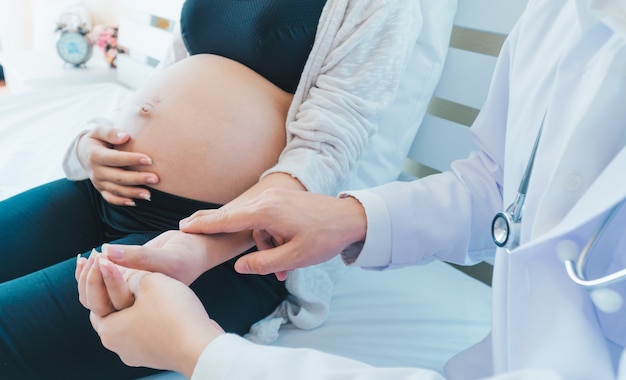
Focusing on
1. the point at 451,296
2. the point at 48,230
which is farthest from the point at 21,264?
the point at 451,296

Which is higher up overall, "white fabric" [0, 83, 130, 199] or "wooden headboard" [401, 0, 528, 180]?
"wooden headboard" [401, 0, 528, 180]

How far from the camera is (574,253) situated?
51cm

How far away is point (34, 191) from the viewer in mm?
1044

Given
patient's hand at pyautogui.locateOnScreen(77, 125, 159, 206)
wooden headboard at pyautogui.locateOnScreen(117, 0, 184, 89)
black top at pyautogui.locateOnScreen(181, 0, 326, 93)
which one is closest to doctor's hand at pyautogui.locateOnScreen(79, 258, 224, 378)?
patient's hand at pyautogui.locateOnScreen(77, 125, 159, 206)

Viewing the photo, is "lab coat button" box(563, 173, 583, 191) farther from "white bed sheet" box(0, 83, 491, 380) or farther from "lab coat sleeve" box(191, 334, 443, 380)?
"white bed sheet" box(0, 83, 491, 380)

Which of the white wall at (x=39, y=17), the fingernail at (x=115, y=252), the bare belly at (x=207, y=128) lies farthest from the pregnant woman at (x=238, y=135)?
the white wall at (x=39, y=17)

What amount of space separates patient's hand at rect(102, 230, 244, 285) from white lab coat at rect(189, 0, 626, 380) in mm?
206

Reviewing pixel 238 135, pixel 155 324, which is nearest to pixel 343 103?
pixel 238 135

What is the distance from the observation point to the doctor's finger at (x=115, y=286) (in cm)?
56

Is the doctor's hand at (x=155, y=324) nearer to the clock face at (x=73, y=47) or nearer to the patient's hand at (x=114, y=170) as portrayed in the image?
the patient's hand at (x=114, y=170)

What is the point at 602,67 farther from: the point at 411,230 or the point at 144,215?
the point at 144,215

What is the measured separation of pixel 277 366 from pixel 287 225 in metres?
0.26

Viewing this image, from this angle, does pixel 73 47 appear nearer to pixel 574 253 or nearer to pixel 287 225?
pixel 287 225

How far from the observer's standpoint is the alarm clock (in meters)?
2.44
